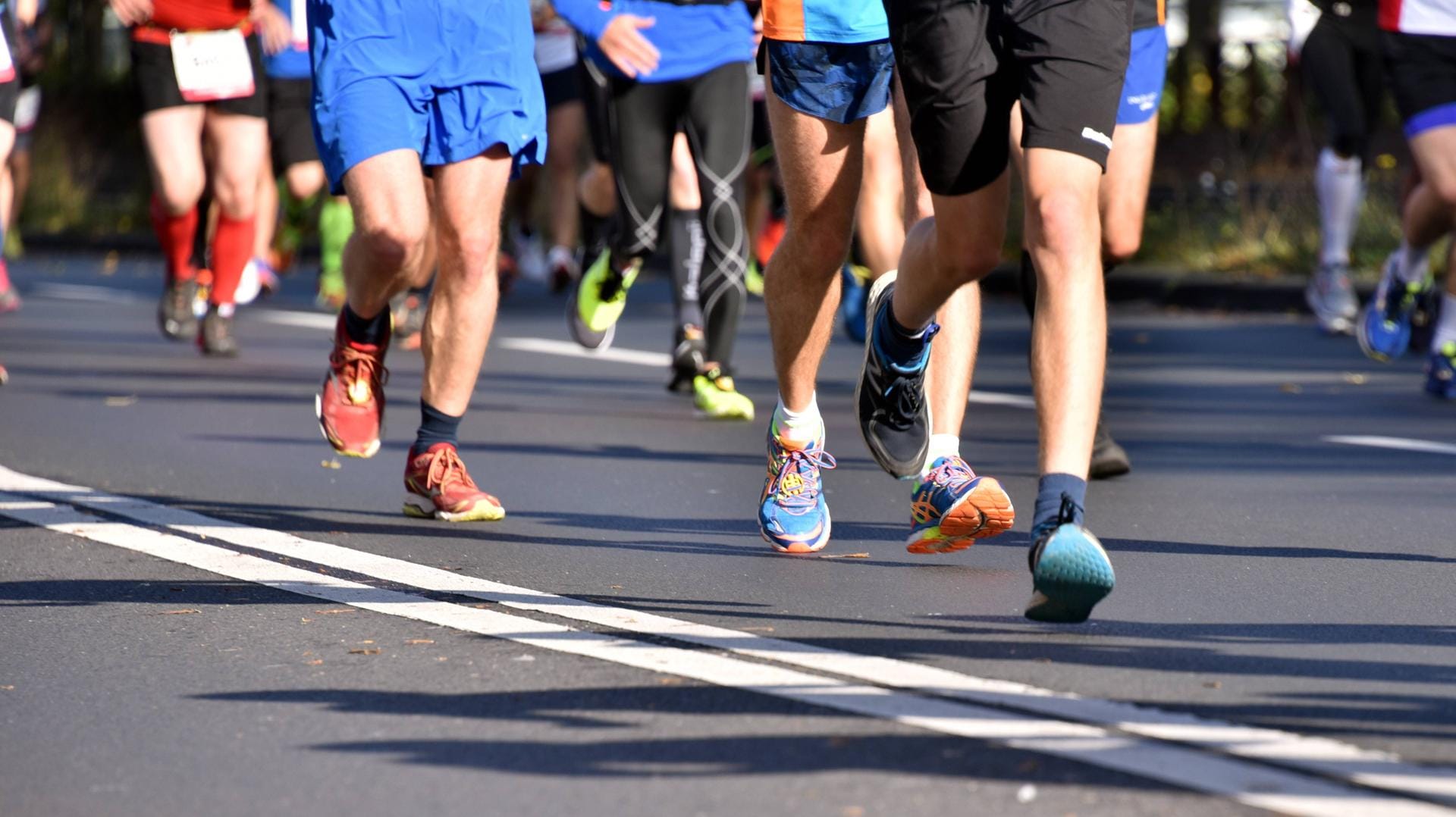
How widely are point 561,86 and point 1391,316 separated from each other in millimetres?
5780

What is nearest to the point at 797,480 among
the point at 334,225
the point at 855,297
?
the point at 855,297

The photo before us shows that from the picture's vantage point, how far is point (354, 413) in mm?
5863

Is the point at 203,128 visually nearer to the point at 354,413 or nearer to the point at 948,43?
the point at 354,413

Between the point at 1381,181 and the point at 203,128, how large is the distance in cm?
776

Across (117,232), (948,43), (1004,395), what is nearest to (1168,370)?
(1004,395)

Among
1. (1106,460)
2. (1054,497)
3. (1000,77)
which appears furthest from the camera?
(1106,460)

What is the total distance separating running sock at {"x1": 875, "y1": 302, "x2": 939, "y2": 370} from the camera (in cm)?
502

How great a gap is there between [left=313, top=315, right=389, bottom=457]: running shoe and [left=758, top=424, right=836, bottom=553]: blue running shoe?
114cm

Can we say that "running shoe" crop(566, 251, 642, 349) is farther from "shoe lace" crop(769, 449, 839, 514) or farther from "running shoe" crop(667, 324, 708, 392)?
"shoe lace" crop(769, 449, 839, 514)

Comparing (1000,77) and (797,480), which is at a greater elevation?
(1000,77)

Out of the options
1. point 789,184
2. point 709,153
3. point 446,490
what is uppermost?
point 789,184

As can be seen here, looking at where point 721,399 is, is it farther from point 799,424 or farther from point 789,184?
point 789,184

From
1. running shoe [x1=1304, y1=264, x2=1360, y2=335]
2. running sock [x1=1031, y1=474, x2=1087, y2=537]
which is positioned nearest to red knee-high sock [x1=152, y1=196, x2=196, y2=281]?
running shoe [x1=1304, y1=264, x2=1360, y2=335]

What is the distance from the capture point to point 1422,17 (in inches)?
316
